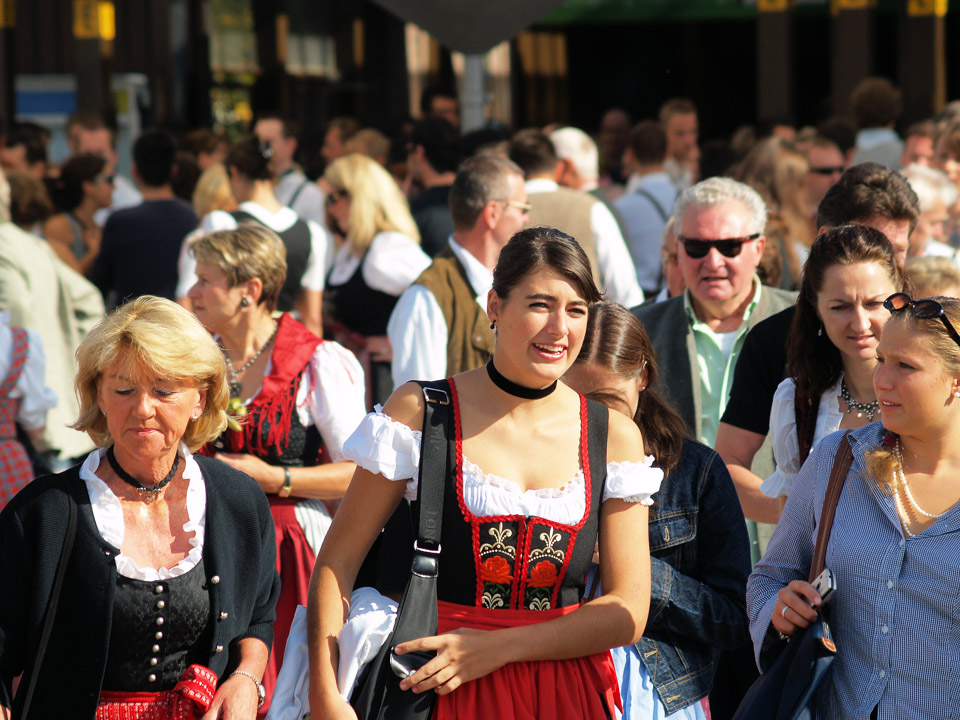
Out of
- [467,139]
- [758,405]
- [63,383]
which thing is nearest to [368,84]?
Answer: [467,139]

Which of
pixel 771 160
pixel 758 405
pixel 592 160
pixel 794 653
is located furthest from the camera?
pixel 592 160

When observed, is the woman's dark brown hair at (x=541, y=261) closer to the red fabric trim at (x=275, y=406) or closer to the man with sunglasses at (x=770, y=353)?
the man with sunglasses at (x=770, y=353)

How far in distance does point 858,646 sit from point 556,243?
3.30 ft

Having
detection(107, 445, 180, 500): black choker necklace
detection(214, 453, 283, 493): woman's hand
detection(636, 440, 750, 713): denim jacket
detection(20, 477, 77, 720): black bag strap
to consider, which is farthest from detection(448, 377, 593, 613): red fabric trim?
detection(214, 453, 283, 493): woman's hand

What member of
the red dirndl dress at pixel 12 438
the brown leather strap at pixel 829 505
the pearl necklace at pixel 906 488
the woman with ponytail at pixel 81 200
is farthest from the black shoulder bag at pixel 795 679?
the woman with ponytail at pixel 81 200

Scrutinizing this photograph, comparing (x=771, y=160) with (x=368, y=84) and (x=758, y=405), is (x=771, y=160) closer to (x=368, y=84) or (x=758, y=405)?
(x=758, y=405)

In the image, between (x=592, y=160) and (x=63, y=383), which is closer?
(x=63, y=383)

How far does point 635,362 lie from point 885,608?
2.83 ft

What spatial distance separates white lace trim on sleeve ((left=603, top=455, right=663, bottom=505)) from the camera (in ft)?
8.48

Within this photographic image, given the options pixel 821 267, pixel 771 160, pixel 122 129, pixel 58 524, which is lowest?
pixel 58 524

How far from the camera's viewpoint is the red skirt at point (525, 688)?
8.14 ft

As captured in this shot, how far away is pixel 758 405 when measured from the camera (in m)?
3.59

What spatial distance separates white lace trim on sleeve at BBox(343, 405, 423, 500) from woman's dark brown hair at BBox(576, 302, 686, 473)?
0.68m

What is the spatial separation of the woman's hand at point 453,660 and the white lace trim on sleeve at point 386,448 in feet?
1.04
